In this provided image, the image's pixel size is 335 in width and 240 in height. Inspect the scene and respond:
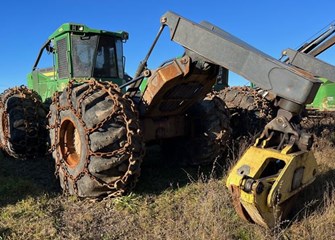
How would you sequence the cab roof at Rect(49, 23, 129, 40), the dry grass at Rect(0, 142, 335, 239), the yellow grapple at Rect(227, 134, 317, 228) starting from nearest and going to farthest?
1. the yellow grapple at Rect(227, 134, 317, 228)
2. the dry grass at Rect(0, 142, 335, 239)
3. the cab roof at Rect(49, 23, 129, 40)

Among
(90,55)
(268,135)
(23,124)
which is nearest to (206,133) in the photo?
(268,135)

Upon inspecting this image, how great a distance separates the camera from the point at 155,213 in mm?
4152

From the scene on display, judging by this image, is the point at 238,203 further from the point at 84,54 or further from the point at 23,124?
the point at 23,124

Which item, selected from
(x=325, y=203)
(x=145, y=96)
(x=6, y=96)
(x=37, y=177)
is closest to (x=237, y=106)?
(x=145, y=96)

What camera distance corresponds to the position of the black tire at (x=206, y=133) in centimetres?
544

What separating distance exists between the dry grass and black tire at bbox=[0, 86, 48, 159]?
1.35 meters

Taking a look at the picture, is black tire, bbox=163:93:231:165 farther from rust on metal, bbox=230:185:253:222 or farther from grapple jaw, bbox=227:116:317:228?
rust on metal, bbox=230:185:253:222

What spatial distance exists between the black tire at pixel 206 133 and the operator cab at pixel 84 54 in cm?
205

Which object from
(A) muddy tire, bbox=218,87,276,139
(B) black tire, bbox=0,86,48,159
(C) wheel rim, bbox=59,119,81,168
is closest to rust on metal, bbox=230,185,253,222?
(C) wheel rim, bbox=59,119,81,168

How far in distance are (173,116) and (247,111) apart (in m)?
2.06

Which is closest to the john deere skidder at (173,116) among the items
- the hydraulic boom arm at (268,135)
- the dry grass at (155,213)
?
the hydraulic boom arm at (268,135)

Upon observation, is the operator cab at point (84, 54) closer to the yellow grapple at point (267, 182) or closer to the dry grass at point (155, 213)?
the dry grass at point (155, 213)

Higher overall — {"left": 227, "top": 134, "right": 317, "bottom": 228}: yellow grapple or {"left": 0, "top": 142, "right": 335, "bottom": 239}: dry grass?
{"left": 227, "top": 134, "right": 317, "bottom": 228}: yellow grapple

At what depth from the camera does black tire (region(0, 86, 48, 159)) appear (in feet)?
21.5
